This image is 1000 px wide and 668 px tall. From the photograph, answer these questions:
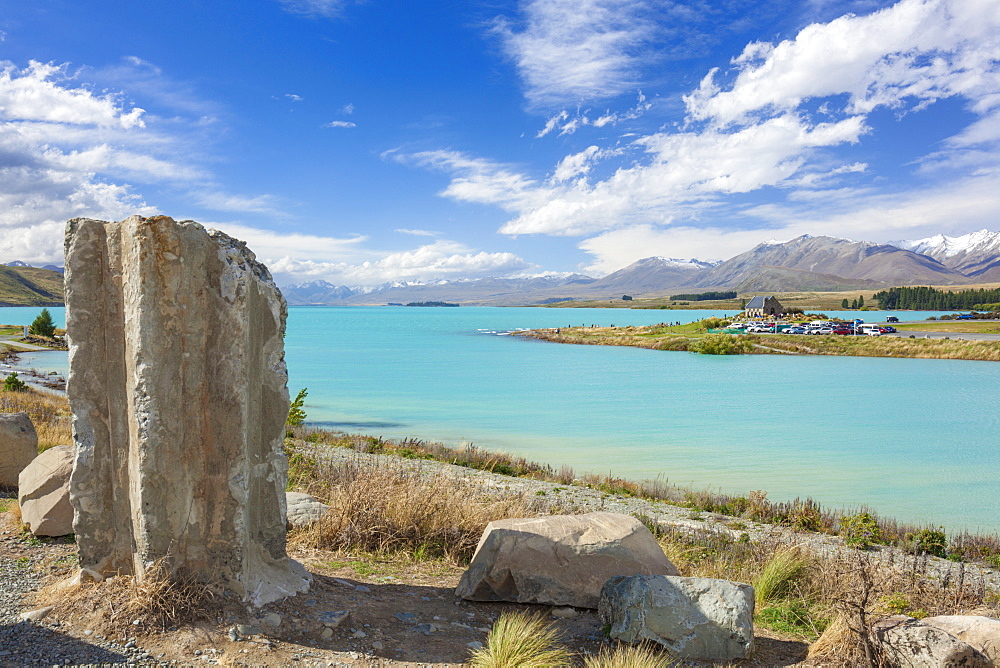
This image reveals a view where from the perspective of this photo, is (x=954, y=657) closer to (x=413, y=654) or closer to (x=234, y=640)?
(x=413, y=654)

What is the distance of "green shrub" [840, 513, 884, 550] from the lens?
1192 cm

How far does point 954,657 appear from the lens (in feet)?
17.0

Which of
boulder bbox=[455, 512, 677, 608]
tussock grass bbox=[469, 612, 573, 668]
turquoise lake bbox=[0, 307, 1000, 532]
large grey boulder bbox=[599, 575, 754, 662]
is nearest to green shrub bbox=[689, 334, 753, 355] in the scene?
turquoise lake bbox=[0, 307, 1000, 532]

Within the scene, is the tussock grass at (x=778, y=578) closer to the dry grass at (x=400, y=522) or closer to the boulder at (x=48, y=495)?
the dry grass at (x=400, y=522)

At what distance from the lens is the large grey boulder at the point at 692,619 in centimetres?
583

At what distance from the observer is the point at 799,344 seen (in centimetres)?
7456

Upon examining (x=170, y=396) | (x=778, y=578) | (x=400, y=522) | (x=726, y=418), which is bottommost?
(x=726, y=418)

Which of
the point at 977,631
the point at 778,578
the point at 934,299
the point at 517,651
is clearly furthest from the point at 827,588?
the point at 934,299

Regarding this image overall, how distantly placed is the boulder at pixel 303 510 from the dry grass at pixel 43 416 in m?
6.59

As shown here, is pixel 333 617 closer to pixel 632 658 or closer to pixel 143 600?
pixel 143 600

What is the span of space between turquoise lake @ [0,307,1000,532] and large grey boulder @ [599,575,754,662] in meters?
13.9

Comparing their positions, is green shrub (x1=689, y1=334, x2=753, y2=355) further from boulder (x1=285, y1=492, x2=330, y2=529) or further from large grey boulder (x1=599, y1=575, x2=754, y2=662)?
large grey boulder (x1=599, y1=575, x2=754, y2=662)

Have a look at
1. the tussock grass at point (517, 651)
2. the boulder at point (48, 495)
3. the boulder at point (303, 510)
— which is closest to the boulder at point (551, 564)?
the tussock grass at point (517, 651)

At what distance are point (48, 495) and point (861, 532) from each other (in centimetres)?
1386
